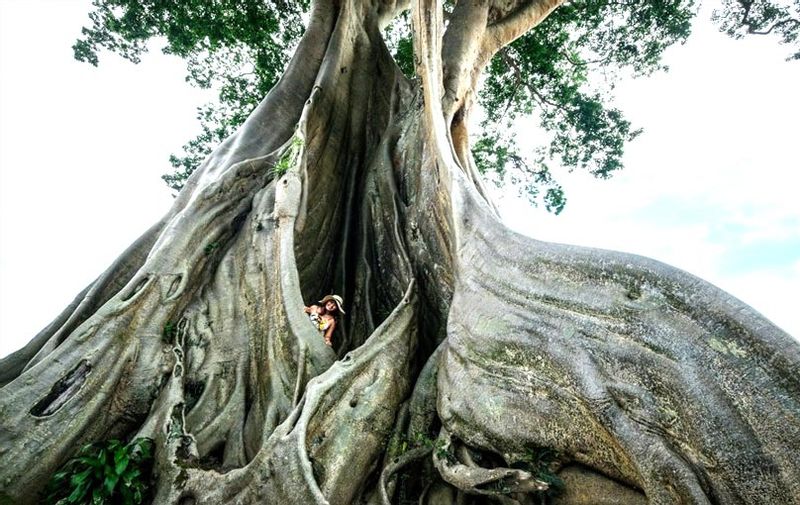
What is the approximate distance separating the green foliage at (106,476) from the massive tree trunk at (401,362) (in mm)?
88

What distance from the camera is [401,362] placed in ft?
8.73

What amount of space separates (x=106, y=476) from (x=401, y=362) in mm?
1611

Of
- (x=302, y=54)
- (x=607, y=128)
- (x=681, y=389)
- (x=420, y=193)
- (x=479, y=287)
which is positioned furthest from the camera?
(x=607, y=128)

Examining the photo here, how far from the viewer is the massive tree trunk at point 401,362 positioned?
63.6 inches

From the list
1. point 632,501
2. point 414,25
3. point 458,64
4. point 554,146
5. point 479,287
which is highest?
point 554,146

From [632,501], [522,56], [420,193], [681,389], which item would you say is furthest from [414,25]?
[522,56]

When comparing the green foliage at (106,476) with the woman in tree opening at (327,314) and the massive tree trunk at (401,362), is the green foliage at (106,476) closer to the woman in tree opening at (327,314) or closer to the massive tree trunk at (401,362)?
the massive tree trunk at (401,362)

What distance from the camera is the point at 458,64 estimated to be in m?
4.98

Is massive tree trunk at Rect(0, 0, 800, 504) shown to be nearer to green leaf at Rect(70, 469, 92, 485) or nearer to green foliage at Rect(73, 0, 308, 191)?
green leaf at Rect(70, 469, 92, 485)

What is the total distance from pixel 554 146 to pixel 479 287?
21.6 ft

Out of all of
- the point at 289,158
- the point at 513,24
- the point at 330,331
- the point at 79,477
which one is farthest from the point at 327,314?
the point at 513,24

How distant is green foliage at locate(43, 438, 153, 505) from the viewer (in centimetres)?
215

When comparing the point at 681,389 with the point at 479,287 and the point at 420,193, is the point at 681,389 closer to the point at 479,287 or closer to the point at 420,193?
the point at 479,287

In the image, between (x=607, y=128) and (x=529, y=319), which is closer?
(x=529, y=319)
